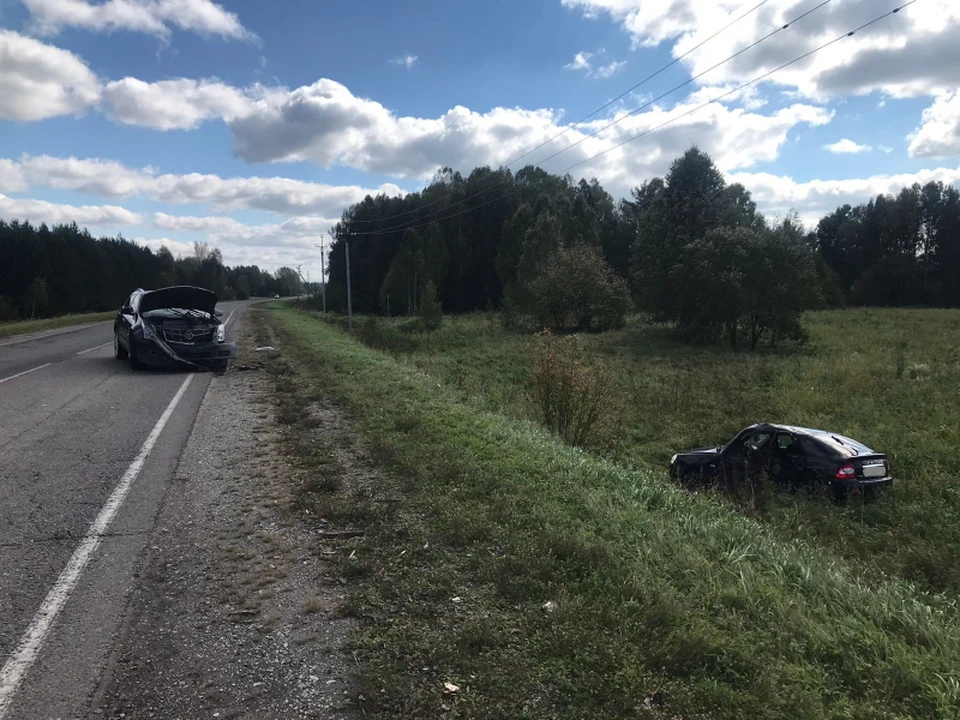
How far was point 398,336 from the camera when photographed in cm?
3844

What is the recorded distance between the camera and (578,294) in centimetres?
4216

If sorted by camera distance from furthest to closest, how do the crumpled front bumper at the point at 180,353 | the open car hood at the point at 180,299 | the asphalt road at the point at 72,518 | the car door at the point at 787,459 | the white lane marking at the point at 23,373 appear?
the open car hood at the point at 180,299
the crumpled front bumper at the point at 180,353
the white lane marking at the point at 23,373
the car door at the point at 787,459
the asphalt road at the point at 72,518

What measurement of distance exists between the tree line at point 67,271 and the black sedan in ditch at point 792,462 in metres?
44.6

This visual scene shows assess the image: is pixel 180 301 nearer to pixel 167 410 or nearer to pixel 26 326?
pixel 167 410

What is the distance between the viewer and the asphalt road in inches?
138

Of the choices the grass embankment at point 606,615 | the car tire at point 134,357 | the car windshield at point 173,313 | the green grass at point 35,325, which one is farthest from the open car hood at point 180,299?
the green grass at point 35,325

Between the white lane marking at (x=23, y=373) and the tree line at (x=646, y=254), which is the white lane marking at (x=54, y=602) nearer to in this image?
the white lane marking at (x=23, y=373)

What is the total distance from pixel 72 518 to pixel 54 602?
67.1 inches

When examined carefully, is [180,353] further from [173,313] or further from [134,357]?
[173,313]

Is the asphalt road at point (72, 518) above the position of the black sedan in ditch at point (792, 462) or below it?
above

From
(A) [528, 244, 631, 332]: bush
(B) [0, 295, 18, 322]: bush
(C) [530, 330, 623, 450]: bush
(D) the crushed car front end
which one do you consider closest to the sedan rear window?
(C) [530, 330, 623, 450]: bush

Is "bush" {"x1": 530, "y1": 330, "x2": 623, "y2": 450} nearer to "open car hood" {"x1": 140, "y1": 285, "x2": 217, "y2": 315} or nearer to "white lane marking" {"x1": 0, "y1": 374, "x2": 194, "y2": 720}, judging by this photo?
"white lane marking" {"x1": 0, "y1": 374, "x2": 194, "y2": 720}

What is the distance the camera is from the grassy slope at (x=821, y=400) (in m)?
9.80

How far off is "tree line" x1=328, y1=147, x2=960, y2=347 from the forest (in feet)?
0.42
